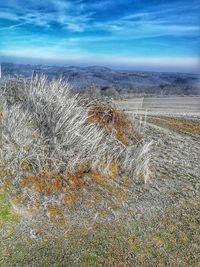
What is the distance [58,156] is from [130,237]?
1.65 meters

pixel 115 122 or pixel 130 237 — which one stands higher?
pixel 115 122

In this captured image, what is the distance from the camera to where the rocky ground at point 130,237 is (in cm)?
388

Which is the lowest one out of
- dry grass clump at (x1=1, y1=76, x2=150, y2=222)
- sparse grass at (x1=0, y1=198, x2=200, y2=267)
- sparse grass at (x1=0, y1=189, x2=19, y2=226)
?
sparse grass at (x1=0, y1=198, x2=200, y2=267)

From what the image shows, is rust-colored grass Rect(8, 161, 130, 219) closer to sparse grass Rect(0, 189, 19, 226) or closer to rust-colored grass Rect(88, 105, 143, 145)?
sparse grass Rect(0, 189, 19, 226)

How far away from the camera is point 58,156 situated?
5.38m

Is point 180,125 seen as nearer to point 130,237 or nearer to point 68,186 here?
point 68,186

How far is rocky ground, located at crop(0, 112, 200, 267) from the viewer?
3875 mm

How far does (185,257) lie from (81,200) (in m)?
1.50

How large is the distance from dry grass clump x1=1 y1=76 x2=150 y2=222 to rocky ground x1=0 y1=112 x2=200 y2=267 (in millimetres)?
328

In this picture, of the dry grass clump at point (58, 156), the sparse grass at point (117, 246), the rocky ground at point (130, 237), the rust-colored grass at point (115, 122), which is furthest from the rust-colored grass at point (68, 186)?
the rust-colored grass at point (115, 122)

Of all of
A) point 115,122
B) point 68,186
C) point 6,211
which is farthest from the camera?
point 115,122

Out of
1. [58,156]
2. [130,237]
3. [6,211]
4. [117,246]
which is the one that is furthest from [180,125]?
[6,211]

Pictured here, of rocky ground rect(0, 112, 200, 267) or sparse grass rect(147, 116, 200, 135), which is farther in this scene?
sparse grass rect(147, 116, 200, 135)

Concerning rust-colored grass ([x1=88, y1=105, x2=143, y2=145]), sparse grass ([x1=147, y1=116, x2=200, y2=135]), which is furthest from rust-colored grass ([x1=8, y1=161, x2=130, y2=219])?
sparse grass ([x1=147, y1=116, x2=200, y2=135])
